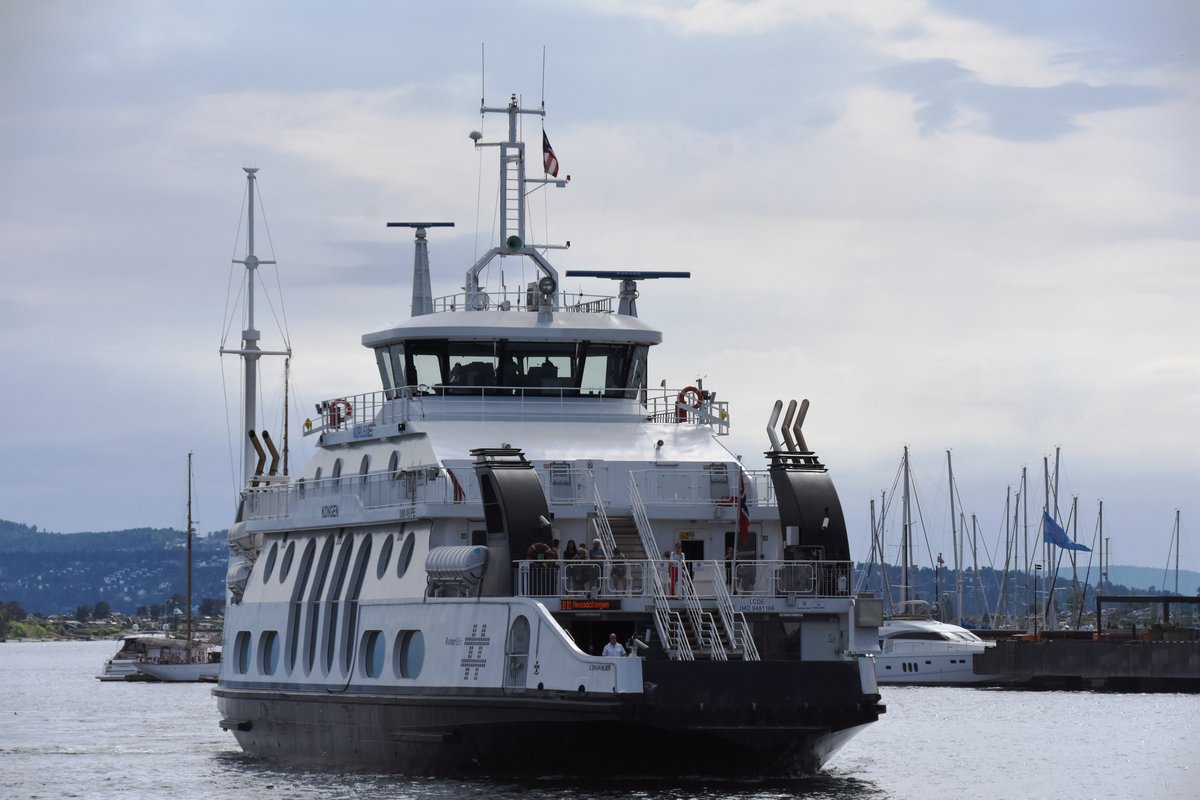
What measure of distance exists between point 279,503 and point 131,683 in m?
72.7

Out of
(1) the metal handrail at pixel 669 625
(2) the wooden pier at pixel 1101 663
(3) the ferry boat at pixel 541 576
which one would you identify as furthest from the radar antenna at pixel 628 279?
(2) the wooden pier at pixel 1101 663

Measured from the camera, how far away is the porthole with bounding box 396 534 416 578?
36625 mm

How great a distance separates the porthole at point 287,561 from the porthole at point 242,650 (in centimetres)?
174

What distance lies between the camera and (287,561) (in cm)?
4281

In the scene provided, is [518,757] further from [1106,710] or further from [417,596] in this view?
[1106,710]

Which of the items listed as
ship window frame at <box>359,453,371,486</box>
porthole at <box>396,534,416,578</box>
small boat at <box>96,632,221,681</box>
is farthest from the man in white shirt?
small boat at <box>96,632,221,681</box>

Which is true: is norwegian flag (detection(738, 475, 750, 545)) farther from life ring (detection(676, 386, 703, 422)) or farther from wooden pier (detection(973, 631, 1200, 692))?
wooden pier (detection(973, 631, 1200, 692))

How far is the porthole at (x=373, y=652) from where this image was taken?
3691 cm

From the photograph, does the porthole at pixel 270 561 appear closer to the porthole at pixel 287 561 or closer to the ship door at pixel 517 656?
the porthole at pixel 287 561

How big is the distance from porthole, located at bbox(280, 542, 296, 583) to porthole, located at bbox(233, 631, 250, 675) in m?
1.74

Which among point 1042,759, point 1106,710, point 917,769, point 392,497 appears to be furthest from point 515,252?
point 1106,710

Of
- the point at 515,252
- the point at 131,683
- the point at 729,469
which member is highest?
the point at 515,252

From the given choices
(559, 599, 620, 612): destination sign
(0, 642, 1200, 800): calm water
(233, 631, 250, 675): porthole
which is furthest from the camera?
(233, 631, 250, 675): porthole

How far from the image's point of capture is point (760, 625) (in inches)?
1396
